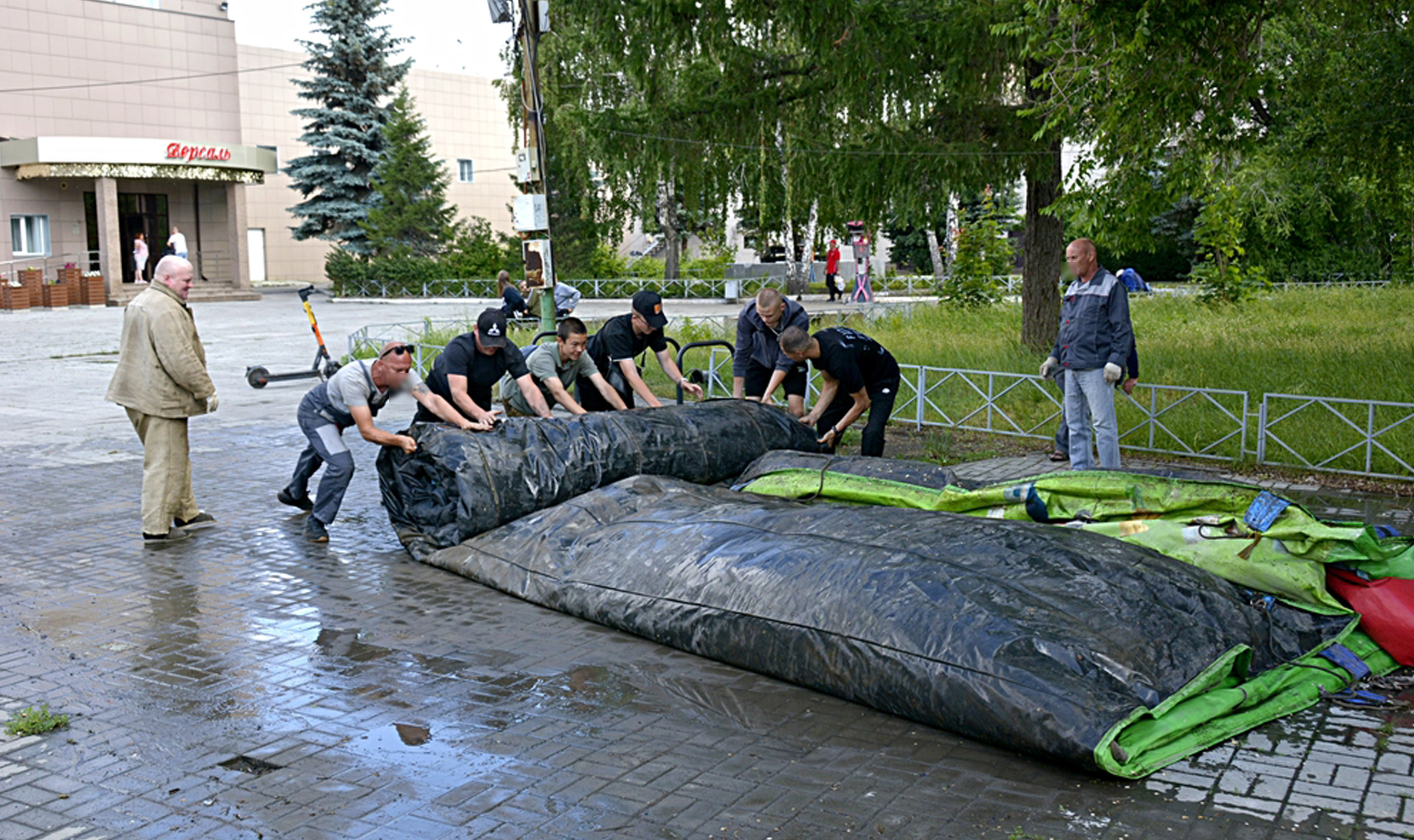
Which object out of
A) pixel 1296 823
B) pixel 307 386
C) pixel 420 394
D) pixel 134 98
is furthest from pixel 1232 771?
pixel 134 98

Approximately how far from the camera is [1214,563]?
5.36 meters

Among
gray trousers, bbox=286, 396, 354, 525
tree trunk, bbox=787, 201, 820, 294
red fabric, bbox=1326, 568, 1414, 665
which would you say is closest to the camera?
red fabric, bbox=1326, 568, 1414, 665

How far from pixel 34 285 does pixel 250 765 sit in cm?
3279

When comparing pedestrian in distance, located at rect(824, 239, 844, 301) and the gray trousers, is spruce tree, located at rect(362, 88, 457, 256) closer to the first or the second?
pedestrian in distance, located at rect(824, 239, 844, 301)

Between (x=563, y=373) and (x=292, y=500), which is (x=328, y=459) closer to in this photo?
(x=292, y=500)

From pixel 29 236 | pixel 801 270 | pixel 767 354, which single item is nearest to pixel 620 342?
pixel 767 354

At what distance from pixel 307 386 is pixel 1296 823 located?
1494 cm

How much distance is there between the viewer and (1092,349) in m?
8.23

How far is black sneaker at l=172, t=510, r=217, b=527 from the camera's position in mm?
7895

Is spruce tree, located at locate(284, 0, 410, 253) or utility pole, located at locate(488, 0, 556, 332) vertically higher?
spruce tree, located at locate(284, 0, 410, 253)

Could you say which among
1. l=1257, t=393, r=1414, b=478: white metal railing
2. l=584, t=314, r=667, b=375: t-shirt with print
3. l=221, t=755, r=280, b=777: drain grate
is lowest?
l=221, t=755, r=280, b=777: drain grate

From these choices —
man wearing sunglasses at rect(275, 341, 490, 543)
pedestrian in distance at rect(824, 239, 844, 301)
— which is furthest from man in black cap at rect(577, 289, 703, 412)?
pedestrian in distance at rect(824, 239, 844, 301)

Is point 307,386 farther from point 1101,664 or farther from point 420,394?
point 1101,664

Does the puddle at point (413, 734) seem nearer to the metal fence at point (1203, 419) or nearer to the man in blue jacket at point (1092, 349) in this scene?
the man in blue jacket at point (1092, 349)
